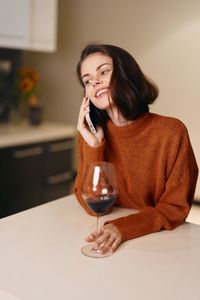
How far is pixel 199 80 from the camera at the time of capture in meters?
1.43

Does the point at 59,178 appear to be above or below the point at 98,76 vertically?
below

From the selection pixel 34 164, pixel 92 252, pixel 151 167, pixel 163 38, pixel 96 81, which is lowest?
pixel 34 164

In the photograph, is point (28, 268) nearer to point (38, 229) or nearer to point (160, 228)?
point (38, 229)

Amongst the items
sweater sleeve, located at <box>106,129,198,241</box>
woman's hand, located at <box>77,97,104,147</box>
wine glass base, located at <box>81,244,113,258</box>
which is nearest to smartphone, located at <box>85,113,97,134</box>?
woman's hand, located at <box>77,97,104,147</box>

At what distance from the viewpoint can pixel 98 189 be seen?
1.02 meters

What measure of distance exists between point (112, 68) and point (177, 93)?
341 millimetres

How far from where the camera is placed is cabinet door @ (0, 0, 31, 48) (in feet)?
8.40

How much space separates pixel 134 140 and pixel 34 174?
4.86 feet

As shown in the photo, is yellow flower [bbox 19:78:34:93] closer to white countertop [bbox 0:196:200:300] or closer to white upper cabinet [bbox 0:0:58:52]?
white upper cabinet [bbox 0:0:58:52]

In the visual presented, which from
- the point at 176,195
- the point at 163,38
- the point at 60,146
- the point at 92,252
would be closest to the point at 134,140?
the point at 176,195

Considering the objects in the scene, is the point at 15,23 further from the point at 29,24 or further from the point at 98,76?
the point at 98,76

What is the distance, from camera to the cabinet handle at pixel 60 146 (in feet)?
9.01

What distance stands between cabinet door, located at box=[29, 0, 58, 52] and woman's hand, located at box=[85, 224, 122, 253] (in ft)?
6.22

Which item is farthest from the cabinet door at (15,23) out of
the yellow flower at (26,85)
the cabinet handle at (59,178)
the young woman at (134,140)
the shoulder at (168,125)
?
the shoulder at (168,125)
